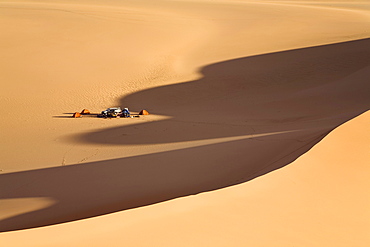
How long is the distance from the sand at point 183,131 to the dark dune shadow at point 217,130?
0.12ft

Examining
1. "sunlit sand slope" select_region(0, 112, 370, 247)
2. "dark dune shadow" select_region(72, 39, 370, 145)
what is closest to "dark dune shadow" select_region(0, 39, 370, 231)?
"dark dune shadow" select_region(72, 39, 370, 145)

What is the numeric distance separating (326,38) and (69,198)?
18.1 metres

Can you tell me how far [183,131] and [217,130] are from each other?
725 millimetres

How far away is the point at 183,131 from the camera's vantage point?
11102 mm

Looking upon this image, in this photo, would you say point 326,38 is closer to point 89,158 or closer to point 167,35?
point 167,35

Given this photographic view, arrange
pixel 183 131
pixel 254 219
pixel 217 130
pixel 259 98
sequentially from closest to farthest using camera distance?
pixel 254 219 < pixel 183 131 < pixel 217 130 < pixel 259 98

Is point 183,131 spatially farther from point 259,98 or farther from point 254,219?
point 254,219

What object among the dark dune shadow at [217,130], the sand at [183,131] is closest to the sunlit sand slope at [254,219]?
the sand at [183,131]

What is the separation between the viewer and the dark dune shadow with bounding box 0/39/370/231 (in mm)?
6980

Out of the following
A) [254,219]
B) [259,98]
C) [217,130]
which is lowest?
[254,219]

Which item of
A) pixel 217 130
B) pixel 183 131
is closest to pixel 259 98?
pixel 217 130

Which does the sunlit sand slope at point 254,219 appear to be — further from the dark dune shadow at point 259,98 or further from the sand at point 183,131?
the dark dune shadow at point 259,98

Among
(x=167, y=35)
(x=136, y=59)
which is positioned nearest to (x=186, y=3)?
(x=167, y=35)

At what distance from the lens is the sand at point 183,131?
173 inches
